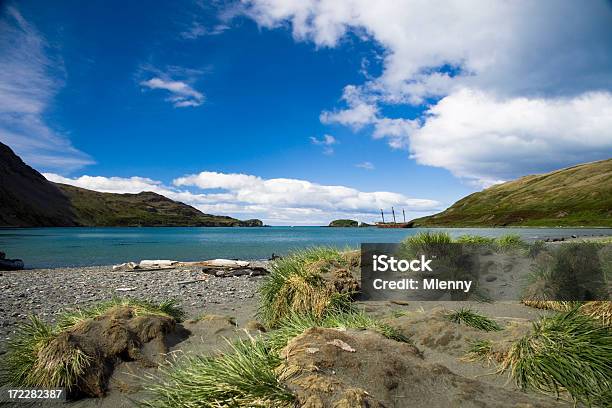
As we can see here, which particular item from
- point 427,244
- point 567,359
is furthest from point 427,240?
point 567,359

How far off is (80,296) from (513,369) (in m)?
17.4

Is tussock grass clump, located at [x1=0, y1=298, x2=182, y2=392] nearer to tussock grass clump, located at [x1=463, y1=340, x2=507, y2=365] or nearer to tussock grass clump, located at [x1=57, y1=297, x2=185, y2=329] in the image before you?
tussock grass clump, located at [x1=57, y1=297, x2=185, y2=329]

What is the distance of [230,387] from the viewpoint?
3.93 metres

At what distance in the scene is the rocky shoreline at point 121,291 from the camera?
44.9 feet

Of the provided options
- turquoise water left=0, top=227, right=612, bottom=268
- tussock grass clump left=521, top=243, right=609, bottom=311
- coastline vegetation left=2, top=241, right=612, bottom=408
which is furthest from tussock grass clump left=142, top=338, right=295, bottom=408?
turquoise water left=0, top=227, right=612, bottom=268

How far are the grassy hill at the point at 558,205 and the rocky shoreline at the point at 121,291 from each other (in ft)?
405

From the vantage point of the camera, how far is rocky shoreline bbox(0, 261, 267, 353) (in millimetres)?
13695

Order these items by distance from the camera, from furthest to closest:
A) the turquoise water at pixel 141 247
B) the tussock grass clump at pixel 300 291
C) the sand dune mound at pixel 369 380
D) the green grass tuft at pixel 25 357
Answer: the turquoise water at pixel 141 247, the tussock grass clump at pixel 300 291, the green grass tuft at pixel 25 357, the sand dune mound at pixel 369 380

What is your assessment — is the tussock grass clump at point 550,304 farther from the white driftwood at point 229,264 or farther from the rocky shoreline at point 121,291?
the white driftwood at point 229,264

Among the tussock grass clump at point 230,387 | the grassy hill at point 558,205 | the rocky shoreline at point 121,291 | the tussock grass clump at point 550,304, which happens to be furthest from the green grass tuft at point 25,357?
the grassy hill at point 558,205

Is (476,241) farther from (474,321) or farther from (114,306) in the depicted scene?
(114,306)

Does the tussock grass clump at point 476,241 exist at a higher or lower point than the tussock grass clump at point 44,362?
higher

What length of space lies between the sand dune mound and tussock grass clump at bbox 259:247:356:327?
3.84 m

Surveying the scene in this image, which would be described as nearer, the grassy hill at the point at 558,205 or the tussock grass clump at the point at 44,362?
the tussock grass clump at the point at 44,362
